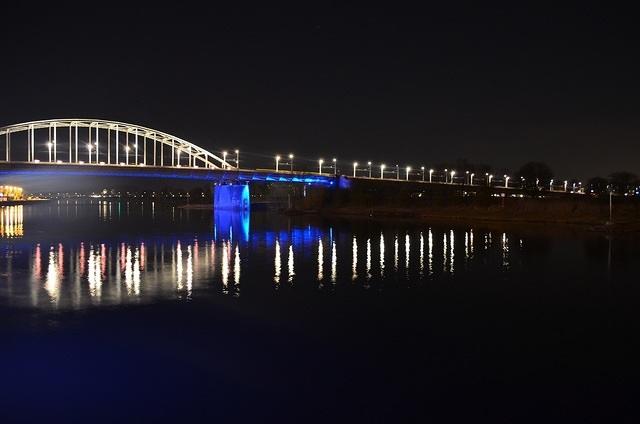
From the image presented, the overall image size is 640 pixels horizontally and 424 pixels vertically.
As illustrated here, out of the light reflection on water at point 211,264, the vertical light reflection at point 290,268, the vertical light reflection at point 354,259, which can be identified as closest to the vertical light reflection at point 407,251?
the light reflection on water at point 211,264

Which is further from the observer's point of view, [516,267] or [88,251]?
[88,251]

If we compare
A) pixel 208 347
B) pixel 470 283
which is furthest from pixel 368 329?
pixel 470 283

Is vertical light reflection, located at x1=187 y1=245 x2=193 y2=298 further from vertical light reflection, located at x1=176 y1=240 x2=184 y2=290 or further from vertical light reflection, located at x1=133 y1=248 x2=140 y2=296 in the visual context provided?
vertical light reflection, located at x1=133 y1=248 x2=140 y2=296

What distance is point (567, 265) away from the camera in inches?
982

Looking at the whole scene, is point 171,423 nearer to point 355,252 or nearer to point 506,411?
point 506,411

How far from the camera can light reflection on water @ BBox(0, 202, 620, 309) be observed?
18.2 metres

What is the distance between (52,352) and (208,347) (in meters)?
2.86

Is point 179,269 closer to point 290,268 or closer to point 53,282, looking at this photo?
point 290,268

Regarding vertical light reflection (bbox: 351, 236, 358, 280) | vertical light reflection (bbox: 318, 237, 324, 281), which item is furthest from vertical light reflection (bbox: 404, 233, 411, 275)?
vertical light reflection (bbox: 318, 237, 324, 281)

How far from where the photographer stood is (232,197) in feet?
340

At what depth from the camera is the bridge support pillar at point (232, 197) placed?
100938 millimetres

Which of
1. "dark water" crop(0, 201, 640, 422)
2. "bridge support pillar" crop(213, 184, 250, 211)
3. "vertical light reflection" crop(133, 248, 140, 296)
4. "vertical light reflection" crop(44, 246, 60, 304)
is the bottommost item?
"dark water" crop(0, 201, 640, 422)

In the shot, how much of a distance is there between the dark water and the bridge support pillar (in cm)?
7568

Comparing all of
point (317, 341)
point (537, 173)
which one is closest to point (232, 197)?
point (537, 173)
